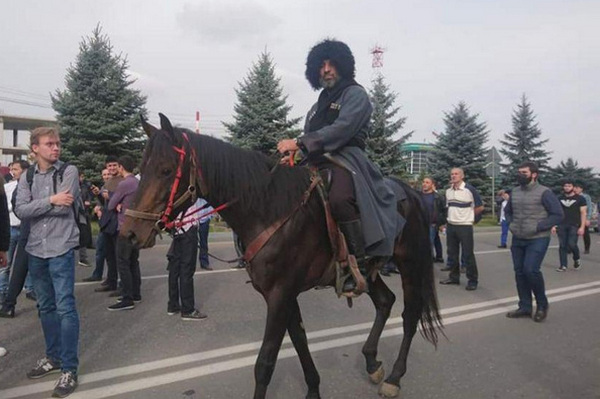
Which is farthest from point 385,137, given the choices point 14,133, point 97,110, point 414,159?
point 14,133

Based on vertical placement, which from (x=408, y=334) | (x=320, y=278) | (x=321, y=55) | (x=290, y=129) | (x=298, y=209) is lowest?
(x=408, y=334)

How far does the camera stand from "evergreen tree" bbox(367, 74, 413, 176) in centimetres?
2458

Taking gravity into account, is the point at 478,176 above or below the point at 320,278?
→ above

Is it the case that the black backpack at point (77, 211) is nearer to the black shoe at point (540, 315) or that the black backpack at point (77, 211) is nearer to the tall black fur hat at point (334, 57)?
the tall black fur hat at point (334, 57)

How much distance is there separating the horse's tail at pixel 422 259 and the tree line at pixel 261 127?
1284cm

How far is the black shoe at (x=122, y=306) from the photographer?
21.1 ft

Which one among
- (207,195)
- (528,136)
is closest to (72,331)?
(207,195)

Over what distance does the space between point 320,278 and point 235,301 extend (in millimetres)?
3892

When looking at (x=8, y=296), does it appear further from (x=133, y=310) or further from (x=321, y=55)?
(x=321, y=55)

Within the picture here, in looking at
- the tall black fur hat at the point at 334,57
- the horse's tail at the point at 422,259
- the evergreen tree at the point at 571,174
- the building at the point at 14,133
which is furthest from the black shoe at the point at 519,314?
the building at the point at 14,133

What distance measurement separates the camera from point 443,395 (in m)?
3.87

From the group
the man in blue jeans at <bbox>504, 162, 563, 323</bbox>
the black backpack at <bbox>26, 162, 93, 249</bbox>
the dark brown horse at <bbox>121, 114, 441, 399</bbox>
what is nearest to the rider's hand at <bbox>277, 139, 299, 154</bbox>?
the dark brown horse at <bbox>121, 114, 441, 399</bbox>

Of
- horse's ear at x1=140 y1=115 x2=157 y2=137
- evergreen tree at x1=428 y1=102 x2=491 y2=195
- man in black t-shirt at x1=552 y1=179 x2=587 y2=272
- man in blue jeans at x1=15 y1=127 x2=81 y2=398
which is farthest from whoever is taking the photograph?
evergreen tree at x1=428 y1=102 x2=491 y2=195

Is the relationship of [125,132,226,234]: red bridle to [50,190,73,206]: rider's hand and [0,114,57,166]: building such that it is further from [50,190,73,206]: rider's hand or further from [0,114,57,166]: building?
[0,114,57,166]: building
